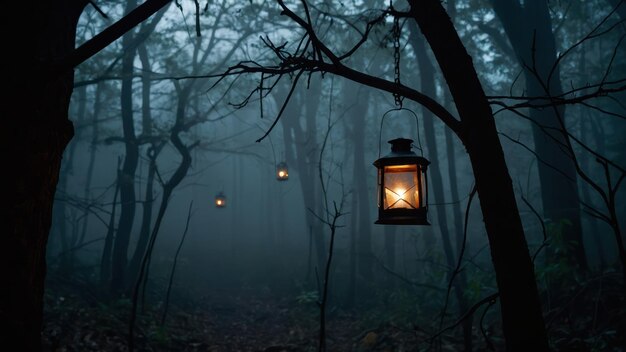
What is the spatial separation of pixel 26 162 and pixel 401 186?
2.60m

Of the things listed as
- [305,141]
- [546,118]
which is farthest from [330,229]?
[305,141]

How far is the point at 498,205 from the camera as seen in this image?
2035 mm

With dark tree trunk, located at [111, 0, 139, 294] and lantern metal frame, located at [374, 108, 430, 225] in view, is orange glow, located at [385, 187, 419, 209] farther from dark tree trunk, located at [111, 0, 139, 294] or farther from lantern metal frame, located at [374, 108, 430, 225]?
dark tree trunk, located at [111, 0, 139, 294]

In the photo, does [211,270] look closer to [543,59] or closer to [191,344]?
[191,344]

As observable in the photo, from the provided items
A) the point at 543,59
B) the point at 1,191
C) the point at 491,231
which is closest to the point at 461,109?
the point at 491,231

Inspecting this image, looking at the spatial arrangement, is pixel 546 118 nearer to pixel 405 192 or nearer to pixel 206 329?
pixel 405 192

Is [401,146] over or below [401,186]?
over

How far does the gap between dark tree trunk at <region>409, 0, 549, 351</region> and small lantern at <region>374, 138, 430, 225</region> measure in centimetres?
81

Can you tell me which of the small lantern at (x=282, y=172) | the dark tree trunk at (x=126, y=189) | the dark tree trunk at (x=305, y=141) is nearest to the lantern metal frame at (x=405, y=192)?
the small lantern at (x=282, y=172)

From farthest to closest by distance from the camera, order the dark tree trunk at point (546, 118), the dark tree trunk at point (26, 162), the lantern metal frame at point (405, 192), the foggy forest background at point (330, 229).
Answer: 1. the dark tree trunk at point (546, 118)
2. the foggy forest background at point (330, 229)
3. the lantern metal frame at point (405, 192)
4. the dark tree trunk at point (26, 162)

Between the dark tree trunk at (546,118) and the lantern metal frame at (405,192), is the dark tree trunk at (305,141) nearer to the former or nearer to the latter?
the dark tree trunk at (546,118)

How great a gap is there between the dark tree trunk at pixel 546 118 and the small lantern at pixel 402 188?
→ 6259mm

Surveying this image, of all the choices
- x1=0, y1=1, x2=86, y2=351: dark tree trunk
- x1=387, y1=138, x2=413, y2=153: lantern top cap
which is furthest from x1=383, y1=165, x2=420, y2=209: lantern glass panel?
x1=0, y1=1, x2=86, y2=351: dark tree trunk

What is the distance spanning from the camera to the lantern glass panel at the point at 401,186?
300cm
